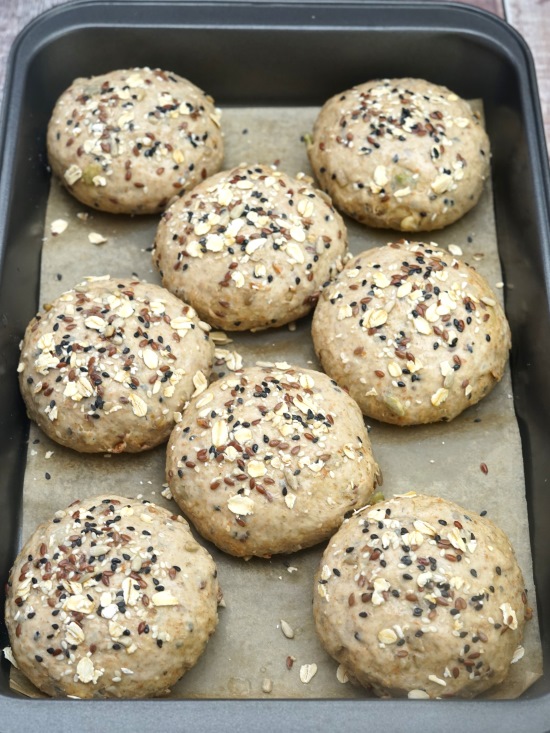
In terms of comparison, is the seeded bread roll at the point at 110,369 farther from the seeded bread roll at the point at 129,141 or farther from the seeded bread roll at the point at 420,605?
the seeded bread roll at the point at 420,605

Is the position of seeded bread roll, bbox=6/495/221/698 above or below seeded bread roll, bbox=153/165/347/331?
below

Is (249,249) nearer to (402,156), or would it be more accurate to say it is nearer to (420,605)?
(402,156)

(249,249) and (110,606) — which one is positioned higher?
(249,249)

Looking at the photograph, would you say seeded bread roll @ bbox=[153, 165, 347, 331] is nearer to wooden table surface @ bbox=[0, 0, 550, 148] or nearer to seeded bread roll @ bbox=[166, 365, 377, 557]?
seeded bread roll @ bbox=[166, 365, 377, 557]

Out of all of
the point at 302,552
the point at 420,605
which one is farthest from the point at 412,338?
the point at 420,605

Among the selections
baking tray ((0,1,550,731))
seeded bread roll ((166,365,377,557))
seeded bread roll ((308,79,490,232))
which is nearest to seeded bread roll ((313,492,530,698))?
seeded bread roll ((166,365,377,557))

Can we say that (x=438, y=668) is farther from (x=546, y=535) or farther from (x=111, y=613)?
(x=111, y=613)
